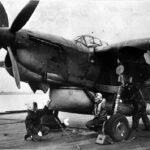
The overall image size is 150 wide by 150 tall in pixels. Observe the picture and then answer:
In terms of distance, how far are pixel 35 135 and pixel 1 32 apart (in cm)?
318

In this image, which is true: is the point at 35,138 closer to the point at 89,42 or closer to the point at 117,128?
the point at 117,128

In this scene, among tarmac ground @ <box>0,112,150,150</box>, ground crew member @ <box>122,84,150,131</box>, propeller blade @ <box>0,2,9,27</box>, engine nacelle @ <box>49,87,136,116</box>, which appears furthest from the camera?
engine nacelle @ <box>49,87,136,116</box>

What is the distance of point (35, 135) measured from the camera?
28.3 feet

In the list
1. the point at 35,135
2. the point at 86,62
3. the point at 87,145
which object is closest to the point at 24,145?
the point at 35,135

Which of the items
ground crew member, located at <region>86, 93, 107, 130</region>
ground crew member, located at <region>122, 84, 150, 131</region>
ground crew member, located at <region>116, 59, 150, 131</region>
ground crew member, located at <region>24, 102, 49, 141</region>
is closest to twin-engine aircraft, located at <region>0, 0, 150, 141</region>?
ground crew member, located at <region>116, 59, 150, 131</region>

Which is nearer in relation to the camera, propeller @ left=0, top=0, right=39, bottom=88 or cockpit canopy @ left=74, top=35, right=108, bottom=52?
propeller @ left=0, top=0, right=39, bottom=88

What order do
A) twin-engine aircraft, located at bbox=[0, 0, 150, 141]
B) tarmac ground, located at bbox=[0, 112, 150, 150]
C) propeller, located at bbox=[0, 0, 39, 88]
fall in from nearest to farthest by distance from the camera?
tarmac ground, located at bbox=[0, 112, 150, 150], propeller, located at bbox=[0, 0, 39, 88], twin-engine aircraft, located at bbox=[0, 0, 150, 141]

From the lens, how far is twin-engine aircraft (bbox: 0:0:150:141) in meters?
8.10

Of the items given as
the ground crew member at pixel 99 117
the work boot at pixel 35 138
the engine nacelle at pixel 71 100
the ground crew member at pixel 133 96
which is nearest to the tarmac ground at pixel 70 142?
the work boot at pixel 35 138

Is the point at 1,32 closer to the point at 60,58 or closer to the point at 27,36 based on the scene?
the point at 27,36

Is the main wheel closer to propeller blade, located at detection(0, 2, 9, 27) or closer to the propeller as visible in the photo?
the propeller

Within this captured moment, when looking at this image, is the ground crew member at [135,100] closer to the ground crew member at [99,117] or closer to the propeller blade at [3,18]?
the ground crew member at [99,117]

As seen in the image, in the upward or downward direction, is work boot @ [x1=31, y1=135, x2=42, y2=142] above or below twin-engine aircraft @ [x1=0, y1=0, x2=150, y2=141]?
below

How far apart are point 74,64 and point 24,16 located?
2297 millimetres
